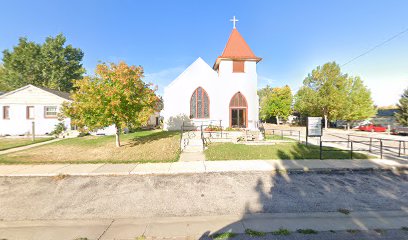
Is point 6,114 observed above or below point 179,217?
above

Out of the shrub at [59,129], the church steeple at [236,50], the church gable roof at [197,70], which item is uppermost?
the church steeple at [236,50]

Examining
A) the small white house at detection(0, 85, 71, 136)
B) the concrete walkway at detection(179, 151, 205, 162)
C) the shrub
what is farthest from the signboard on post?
the small white house at detection(0, 85, 71, 136)

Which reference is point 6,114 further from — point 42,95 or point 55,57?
point 55,57

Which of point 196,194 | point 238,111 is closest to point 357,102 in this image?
point 238,111

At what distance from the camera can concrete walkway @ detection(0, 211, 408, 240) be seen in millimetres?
3941

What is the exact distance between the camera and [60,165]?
8.84m

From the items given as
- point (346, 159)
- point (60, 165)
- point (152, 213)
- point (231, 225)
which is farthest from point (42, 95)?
point (346, 159)

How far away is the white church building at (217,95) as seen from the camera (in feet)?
66.3

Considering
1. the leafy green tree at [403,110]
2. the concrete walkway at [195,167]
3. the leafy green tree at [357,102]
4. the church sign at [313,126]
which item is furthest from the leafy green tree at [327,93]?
the concrete walkway at [195,167]

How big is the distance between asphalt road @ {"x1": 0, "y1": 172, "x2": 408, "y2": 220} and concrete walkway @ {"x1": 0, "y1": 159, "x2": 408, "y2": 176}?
39 cm

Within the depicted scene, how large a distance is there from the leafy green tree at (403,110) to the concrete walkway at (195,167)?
1032 inches

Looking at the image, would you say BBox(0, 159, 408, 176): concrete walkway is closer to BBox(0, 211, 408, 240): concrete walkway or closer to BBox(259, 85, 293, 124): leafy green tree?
BBox(0, 211, 408, 240): concrete walkway

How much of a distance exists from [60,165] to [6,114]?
64.0ft

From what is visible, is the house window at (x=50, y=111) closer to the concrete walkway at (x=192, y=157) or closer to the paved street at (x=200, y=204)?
the paved street at (x=200, y=204)
